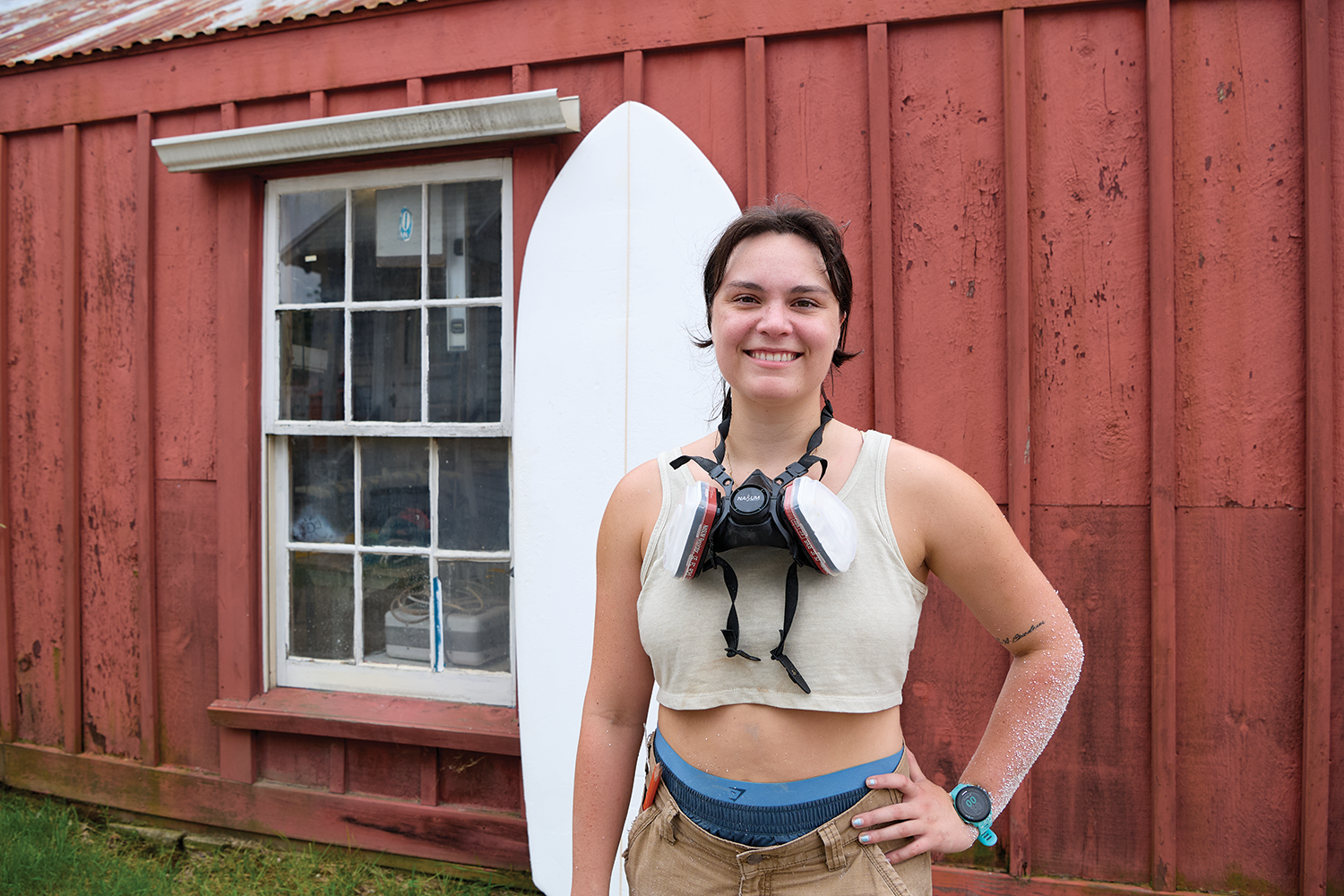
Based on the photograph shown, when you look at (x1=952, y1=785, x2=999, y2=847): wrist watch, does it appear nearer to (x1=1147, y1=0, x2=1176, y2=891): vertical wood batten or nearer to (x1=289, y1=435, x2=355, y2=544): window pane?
(x1=1147, y1=0, x2=1176, y2=891): vertical wood batten

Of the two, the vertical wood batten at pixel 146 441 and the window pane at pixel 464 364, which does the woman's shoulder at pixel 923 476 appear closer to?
the window pane at pixel 464 364

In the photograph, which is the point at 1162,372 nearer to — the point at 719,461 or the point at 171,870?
the point at 719,461

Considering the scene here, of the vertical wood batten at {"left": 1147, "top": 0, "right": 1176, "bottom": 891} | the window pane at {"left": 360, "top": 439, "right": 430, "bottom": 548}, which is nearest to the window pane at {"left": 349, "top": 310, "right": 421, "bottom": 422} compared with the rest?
the window pane at {"left": 360, "top": 439, "right": 430, "bottom": 548}

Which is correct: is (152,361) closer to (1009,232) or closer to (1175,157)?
(1009,232)

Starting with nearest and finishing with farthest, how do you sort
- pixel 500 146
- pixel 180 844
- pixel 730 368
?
pixel 730 368, pixel 500 146, pixel 180 844

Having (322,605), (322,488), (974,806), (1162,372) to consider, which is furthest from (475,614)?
(1162,372)

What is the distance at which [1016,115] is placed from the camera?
7.96 feet

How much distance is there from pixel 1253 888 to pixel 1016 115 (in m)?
2.69

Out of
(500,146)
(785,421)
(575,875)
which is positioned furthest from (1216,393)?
(500,146)

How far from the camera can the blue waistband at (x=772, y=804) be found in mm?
1146

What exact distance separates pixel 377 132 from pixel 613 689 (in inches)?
98.2

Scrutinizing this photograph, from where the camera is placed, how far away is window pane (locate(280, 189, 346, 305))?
10.5 feet

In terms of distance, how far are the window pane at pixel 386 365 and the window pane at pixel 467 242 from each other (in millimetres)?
213

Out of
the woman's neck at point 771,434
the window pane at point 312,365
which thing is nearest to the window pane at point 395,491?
the window pane at point 312,365
